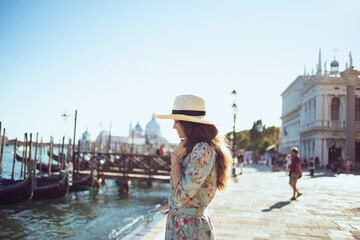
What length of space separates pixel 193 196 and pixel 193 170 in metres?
0.18

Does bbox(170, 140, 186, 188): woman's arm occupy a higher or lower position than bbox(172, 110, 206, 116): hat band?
lower

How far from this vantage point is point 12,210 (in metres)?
10.6

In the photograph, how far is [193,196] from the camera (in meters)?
1.83

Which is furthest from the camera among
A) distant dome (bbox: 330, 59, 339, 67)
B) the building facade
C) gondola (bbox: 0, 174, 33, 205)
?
distant dome (bbox: 330, 59, 339, 67)

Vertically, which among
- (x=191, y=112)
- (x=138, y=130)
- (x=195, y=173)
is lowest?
(x=195, y=173)

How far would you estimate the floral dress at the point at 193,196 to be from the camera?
69.1 inches

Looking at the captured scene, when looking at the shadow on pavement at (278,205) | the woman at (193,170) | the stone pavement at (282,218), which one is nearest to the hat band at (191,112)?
the woman at (193,170)

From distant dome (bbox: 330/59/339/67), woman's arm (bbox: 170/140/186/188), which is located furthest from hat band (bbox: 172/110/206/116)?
distant dome (bbox: 330/59/339/67)

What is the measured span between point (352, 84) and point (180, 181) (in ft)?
65.3

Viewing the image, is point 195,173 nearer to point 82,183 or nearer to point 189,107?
point 189,107

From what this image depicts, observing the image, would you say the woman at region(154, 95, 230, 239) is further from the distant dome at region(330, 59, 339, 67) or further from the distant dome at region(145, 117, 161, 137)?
the distant dome at region(145, 117, 161, 137)

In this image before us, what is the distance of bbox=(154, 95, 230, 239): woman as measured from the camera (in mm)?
1767

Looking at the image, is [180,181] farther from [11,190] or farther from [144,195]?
Answer: [144,195]

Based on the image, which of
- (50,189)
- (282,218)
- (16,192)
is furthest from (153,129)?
(282,218)
